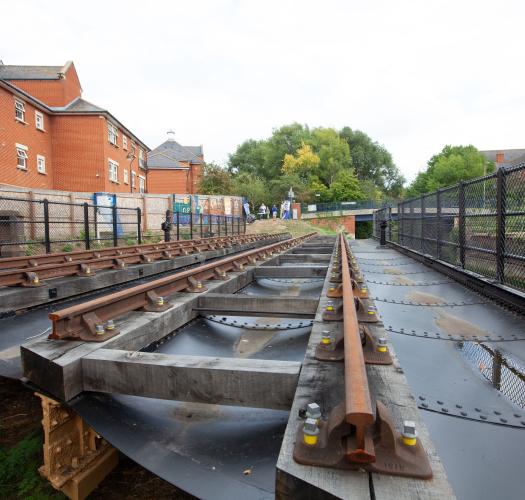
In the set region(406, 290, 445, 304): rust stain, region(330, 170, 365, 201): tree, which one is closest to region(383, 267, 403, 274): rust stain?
region(406, 290, 445, 304): rust stain

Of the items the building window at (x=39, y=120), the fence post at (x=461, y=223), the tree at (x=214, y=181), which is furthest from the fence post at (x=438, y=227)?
the tree at (x=214, y=181)

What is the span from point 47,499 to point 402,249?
42.4 ft

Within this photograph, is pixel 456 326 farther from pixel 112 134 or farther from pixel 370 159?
pixel 370 159

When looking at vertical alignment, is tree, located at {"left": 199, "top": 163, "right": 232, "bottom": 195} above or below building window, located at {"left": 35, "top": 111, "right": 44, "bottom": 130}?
below

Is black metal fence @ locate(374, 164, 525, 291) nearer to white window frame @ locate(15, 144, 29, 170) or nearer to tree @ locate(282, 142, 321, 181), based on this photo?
white window frame @ locate(15, 144, 29, 170)

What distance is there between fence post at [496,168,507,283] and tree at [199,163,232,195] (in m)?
39.9

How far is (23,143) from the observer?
24672 mm

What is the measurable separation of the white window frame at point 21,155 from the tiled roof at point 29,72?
30.1 feet

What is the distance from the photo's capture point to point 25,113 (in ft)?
81.9

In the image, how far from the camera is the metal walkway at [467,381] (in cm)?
164

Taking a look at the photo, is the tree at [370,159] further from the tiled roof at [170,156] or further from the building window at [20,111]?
the building window at [20,111]

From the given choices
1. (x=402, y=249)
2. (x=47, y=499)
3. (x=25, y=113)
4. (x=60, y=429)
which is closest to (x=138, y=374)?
(x=60, y=429)

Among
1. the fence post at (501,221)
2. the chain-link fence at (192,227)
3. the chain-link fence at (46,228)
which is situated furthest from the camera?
the chain-link fence at (192,227)

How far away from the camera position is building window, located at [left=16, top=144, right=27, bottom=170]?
2388 cm
